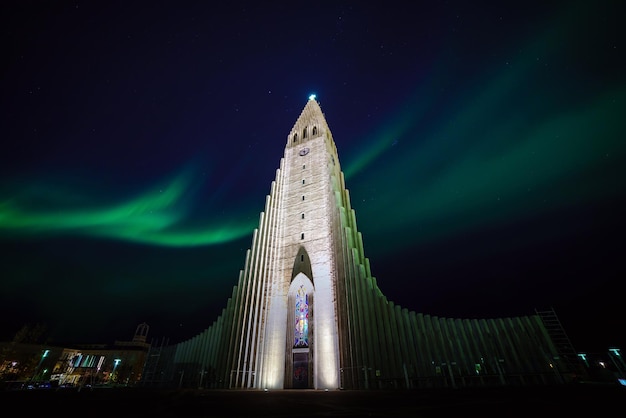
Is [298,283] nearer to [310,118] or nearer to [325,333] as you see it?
[325,333]

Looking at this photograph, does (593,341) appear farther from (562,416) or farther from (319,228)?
(562,416)

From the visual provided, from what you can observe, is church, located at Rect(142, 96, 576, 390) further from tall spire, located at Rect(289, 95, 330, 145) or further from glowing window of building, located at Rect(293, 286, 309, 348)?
tall spire, located at Rect(289, 95, 330, 145)

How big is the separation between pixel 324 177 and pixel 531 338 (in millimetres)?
19859

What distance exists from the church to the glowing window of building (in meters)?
0.08

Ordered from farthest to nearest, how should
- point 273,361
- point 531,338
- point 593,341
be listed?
point 593,341 → point 273,361 → point 531,338

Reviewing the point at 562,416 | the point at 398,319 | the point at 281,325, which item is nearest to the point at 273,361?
the point at 281,325

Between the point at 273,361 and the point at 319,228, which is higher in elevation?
the point at 319,228

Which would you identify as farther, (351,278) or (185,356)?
(185,356)

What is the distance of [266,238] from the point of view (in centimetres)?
2512

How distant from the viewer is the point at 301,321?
21562 millimetres

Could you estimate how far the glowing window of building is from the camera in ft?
68.5

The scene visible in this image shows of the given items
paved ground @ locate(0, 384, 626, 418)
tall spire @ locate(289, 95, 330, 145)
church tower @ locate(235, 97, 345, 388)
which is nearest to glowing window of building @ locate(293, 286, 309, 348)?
church tower @ locate(235, 97, 345, 388)

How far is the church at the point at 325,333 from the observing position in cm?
1575

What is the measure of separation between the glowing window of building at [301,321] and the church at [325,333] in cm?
8
